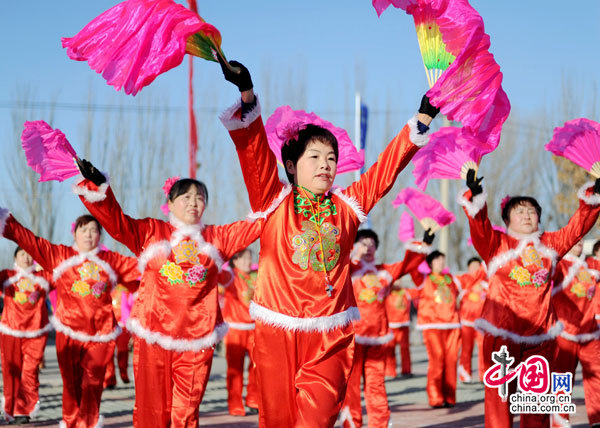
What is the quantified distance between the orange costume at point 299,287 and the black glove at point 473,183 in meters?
1.54

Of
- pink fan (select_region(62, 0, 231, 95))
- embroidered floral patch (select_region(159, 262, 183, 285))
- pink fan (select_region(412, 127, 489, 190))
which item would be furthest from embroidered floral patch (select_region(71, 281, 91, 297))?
pink fan (select_region(62, 0, 231, 95))

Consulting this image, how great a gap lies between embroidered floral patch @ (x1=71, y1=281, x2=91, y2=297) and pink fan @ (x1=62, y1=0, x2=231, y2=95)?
13.0ft

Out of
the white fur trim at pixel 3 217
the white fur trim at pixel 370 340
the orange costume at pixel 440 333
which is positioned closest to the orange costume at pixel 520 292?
the white fur trim at pixel 370 340

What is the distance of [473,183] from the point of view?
5715 millimetres

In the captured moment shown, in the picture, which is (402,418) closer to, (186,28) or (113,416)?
(113,416)

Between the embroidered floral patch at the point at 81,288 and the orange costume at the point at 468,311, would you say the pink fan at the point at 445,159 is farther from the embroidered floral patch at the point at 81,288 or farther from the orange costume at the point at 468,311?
the orange costume at the point at 468,311

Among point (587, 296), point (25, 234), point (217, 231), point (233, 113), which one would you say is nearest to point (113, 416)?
point (25, 234)

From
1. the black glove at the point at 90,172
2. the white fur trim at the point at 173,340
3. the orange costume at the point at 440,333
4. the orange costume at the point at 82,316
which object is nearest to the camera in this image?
the black glove at the point at 90,172

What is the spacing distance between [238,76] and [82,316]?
14.1ft

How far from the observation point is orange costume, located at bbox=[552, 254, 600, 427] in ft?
25.3

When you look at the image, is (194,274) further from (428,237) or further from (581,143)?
(581,143)

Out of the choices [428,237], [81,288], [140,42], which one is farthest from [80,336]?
[140,42]

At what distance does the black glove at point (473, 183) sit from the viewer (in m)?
5.69

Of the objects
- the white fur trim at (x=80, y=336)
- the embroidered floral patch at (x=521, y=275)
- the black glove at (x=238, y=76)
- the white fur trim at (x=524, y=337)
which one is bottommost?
the white fur trim at (x=80, y=336)
